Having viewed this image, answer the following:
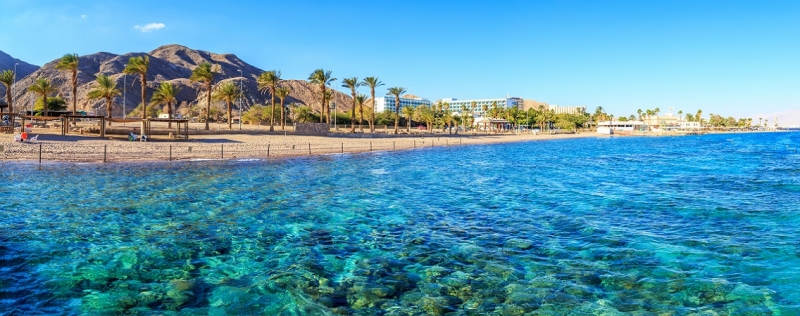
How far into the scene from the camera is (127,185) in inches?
788

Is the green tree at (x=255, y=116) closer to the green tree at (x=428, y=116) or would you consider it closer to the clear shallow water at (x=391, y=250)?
the green tree at (x=428, y=116)

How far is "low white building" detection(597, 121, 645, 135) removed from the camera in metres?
149

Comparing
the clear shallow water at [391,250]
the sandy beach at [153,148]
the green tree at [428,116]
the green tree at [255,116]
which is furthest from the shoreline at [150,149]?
the green tree at [428,116]

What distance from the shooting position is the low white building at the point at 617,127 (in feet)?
489

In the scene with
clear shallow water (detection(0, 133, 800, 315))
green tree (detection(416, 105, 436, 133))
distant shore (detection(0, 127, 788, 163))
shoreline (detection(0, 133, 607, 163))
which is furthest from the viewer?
green tree (detection(416, 105, 436, 133))

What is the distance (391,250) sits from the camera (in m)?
10.2

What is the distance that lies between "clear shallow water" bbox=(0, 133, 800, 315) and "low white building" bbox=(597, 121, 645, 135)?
13796 cm

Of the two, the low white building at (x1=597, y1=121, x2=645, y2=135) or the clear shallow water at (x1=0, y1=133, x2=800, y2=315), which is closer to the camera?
the clear shallow water at (x1=0, y1=133, x2=800, y2=315)

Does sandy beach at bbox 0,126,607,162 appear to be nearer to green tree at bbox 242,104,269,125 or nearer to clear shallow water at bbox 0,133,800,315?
clear shallow water at bbox 0,133,800,315

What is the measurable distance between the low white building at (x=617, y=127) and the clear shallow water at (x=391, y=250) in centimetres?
13796

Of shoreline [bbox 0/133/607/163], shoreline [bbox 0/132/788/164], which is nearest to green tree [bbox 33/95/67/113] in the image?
shoreline [bbox 0/132/788/164]

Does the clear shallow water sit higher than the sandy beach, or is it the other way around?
the sandy beach

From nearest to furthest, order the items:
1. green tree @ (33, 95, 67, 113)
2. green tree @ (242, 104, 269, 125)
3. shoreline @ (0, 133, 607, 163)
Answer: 1. shoreline @ (0, 133, 607, 163)
2. green tree @ (33, 95, 67, 113)
3. green tree @ (242, 104, 269, 125)

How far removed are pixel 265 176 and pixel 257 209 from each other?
32.2 feet
